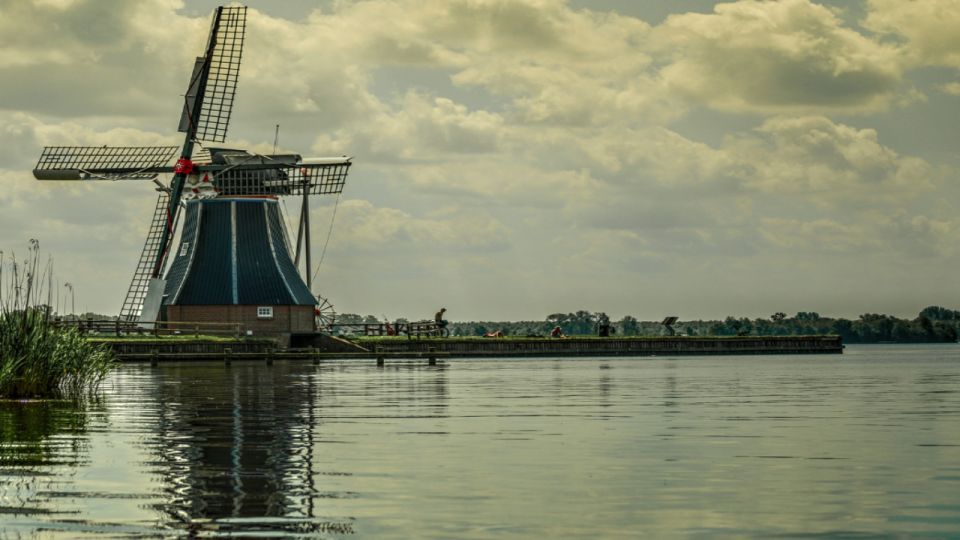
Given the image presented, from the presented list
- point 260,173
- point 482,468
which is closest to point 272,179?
point 260,173

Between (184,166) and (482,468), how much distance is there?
64632 millimetres

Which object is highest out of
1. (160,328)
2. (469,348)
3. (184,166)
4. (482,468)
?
(184,166)

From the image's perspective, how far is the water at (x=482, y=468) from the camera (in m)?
13.5

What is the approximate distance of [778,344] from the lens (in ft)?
372

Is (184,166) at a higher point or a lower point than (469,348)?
higher

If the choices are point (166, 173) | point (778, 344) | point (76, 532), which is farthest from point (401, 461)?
point (778, 344)

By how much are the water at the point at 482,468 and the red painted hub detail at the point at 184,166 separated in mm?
45681

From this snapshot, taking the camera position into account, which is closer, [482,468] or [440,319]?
[482,468]

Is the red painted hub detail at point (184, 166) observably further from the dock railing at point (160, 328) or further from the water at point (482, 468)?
the water at point (482, 468)

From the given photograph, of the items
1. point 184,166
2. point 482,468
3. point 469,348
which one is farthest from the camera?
point 469,348

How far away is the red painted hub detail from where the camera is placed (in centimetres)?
7988

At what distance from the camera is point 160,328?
258ft

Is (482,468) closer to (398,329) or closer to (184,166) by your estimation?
(184,166)

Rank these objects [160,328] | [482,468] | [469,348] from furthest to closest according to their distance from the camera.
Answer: [469,348] → [160,328] → [482,468]
